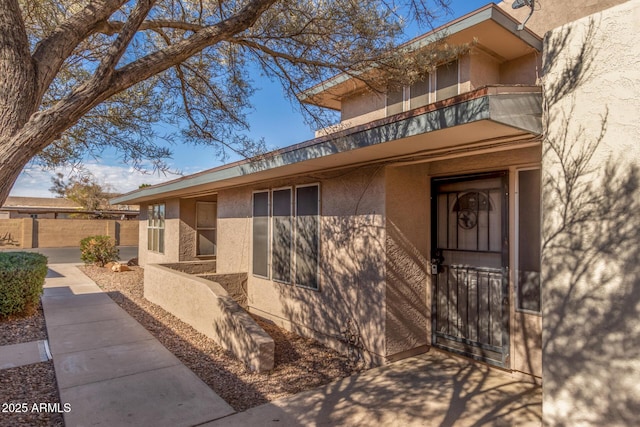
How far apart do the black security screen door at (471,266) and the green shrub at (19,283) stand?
7.42 metres

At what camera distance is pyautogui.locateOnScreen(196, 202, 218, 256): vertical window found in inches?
489

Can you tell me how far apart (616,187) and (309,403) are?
350 centimetres

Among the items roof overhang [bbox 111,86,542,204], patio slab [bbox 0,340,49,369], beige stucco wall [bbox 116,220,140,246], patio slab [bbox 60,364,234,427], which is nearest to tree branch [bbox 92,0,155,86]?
roof overhang [bbox 111,86,542,204]

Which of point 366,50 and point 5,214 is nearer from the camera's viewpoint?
point 366,50

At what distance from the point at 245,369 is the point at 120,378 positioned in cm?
152

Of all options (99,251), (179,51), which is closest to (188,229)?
(99,251)

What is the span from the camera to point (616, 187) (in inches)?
122

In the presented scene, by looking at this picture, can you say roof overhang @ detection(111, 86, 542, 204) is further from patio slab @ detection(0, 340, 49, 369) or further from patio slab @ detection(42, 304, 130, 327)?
patio slab @ detection(42, 304, 130, 327)

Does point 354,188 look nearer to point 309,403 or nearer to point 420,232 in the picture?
point 420,232

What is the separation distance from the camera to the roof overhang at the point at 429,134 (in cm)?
346

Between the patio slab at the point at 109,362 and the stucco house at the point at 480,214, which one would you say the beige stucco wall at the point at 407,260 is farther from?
the patio slab at the point at 109,362

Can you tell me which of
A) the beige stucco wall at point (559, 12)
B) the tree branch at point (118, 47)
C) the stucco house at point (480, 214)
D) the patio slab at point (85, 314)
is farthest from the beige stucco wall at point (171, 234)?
the beige stucco wall at point (559, 12)

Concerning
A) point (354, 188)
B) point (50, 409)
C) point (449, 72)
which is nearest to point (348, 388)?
point (354, 188)

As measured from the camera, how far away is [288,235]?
7.56 m
